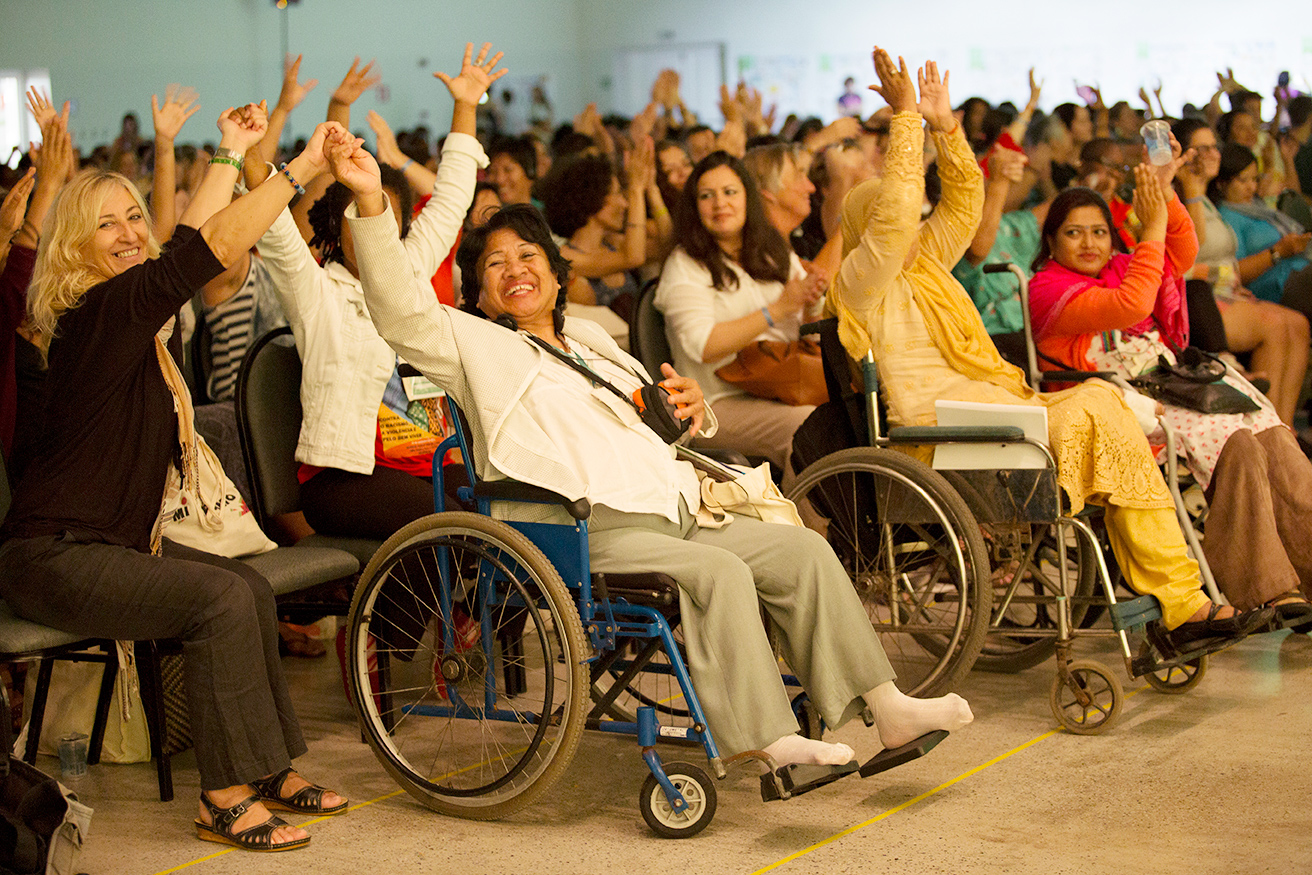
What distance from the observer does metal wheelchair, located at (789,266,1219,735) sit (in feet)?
9.07

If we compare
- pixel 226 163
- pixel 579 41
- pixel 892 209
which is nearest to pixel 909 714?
pixel 892 209

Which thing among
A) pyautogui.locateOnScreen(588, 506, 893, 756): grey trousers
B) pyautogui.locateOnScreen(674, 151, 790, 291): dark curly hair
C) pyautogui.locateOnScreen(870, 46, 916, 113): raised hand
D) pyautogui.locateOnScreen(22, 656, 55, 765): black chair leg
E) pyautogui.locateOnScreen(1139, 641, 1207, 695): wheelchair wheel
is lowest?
pyautogui.locateOnScreen(1139, 641, 1207, 695): wheelchair wheel

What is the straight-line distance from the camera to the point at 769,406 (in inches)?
144

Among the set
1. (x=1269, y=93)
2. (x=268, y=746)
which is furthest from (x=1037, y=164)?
(x=268, y=746)

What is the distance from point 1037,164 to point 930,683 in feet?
15.6

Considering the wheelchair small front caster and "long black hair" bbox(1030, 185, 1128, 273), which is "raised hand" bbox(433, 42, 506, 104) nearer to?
"long black hair" bbox(1030, 185, 1128, 273)

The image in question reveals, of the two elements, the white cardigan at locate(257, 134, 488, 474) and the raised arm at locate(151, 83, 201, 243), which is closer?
the white cardigan at locate(257, 134, 488, 474)

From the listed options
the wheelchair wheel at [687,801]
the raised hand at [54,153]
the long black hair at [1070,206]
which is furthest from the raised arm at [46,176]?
the long black hair at [1070,206]

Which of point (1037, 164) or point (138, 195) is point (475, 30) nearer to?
point (1037, 164)

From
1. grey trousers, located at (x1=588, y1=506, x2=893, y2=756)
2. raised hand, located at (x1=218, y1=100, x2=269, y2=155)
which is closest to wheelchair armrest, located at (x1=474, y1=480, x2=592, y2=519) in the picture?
grey trousers, located at (x1=588, y1=506, x2=893, y2=756)

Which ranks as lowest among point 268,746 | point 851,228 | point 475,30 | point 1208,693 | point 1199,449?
point 1208,693

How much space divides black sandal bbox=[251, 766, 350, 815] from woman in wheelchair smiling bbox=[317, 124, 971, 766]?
0.66 metres

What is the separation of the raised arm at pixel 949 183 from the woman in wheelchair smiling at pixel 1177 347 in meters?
0.32

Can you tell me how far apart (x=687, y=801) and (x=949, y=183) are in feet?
5.59
